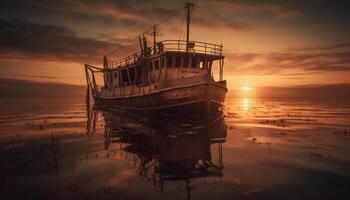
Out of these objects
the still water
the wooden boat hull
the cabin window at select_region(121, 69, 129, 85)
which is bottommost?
the still water

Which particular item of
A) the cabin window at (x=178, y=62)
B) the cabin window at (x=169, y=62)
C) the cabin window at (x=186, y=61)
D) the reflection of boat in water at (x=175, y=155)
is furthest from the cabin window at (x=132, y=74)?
the reflection of boat in water at (x=175, y=155)

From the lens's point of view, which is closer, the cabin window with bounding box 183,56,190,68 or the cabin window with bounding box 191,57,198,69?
the cabin window with bounding box 183,56,190,68

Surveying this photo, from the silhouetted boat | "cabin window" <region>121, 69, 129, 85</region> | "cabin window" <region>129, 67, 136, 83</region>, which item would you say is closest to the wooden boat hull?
the silhouetted boat

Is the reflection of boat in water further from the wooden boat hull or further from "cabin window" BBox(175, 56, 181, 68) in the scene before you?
"cabin window" BBox(175, 56, 181, 68)

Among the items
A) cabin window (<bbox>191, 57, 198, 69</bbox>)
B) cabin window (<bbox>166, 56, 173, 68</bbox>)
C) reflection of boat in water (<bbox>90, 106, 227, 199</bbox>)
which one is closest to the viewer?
reflection of boat in water (<bbox>90, 106, 227, 199</bbox>)

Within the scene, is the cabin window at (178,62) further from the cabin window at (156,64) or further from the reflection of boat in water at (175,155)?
the reflection of boat in water at (175,155)

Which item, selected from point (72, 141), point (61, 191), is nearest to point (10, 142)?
point (72, 141)

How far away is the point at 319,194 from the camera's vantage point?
5.61 metres

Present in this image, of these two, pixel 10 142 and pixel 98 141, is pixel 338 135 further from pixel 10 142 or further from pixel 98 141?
pixel 10 142

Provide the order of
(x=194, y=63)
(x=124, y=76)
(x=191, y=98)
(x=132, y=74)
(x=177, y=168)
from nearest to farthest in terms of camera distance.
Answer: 1. (x=177, y=168)
2. (x=191, y=98)
3. (x=194, y=63)
4. (x=132, y=74)
5. (x=124, y=76)

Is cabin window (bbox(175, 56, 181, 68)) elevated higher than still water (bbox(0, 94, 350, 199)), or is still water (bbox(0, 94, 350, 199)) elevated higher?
cabin window (bbox(175, 56, 181, 68))

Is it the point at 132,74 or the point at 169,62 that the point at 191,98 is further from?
the point at 132,74

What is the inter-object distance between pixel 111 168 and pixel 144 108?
16282 millimetres

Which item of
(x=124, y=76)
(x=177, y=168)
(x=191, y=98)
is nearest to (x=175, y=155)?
(x=177, y=168)
